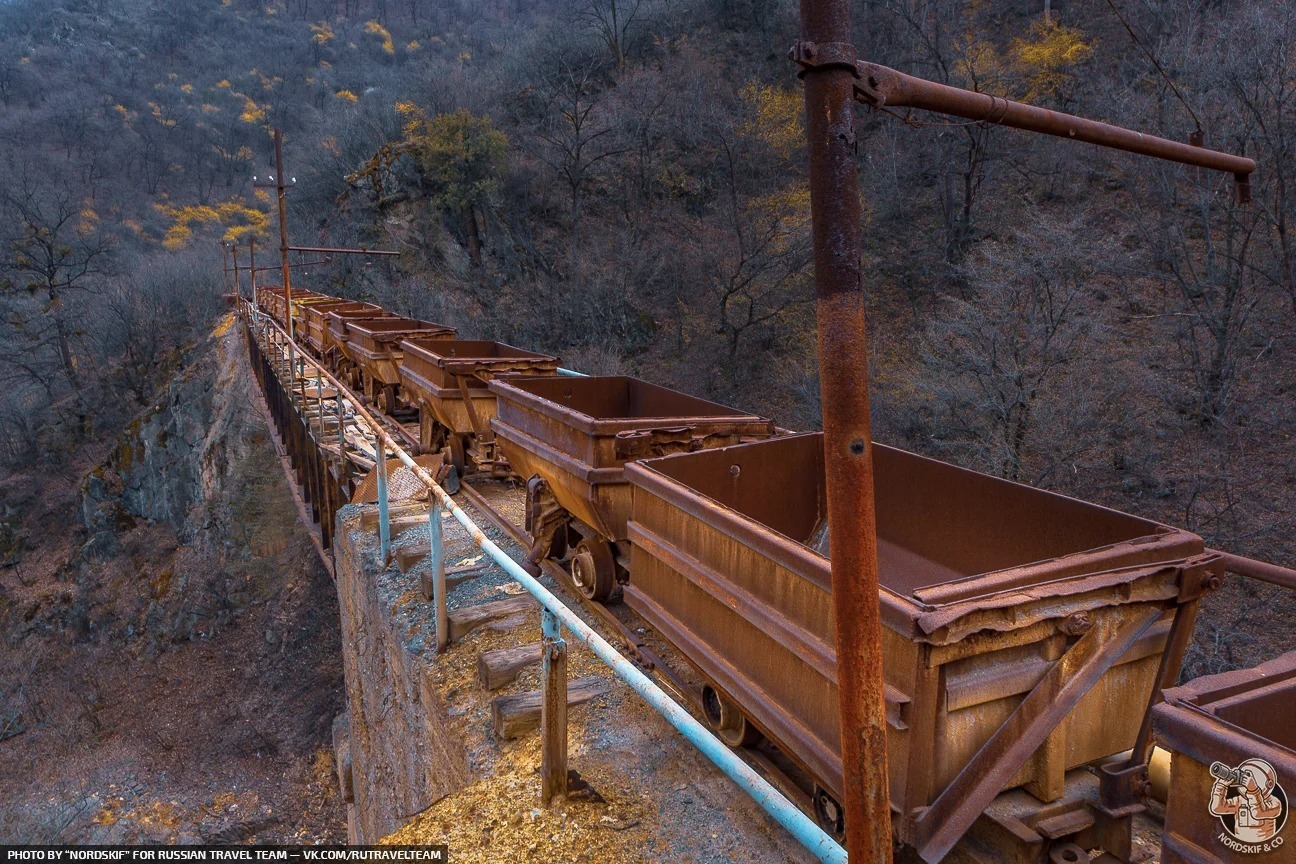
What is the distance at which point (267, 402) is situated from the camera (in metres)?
16.3

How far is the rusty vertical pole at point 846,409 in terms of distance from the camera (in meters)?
1.65

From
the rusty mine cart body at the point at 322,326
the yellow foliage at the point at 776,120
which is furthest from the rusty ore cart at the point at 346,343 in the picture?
the yellow foliage at the point at 776,120

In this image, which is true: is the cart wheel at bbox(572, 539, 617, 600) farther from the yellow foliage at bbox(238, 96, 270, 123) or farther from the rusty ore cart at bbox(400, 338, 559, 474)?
the yellow foliage at bbox(238, 96, 270, 123)

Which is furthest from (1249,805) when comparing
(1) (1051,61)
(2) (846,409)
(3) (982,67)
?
(1) (1051,61)

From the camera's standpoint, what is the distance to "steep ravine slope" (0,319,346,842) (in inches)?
630

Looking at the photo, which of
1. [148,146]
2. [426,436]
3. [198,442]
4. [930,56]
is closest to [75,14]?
[148,146]

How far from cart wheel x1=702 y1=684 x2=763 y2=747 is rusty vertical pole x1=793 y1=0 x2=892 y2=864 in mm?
2038

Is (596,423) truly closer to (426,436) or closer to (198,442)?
(426,436)

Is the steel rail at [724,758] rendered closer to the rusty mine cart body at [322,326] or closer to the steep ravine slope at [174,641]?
the steep ravine slope at [174,641]


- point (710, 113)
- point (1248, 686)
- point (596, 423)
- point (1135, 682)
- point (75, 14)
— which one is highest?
point (75, 14)

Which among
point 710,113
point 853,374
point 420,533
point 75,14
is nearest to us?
point 853,374

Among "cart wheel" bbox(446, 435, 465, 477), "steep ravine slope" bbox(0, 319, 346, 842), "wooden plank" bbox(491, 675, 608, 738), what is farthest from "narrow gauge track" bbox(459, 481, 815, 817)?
"steep ravine slope" bbox(0, 319, 346, 842)

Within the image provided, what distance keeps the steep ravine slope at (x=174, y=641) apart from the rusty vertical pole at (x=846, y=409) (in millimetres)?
15798

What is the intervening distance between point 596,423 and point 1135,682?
3320mm
